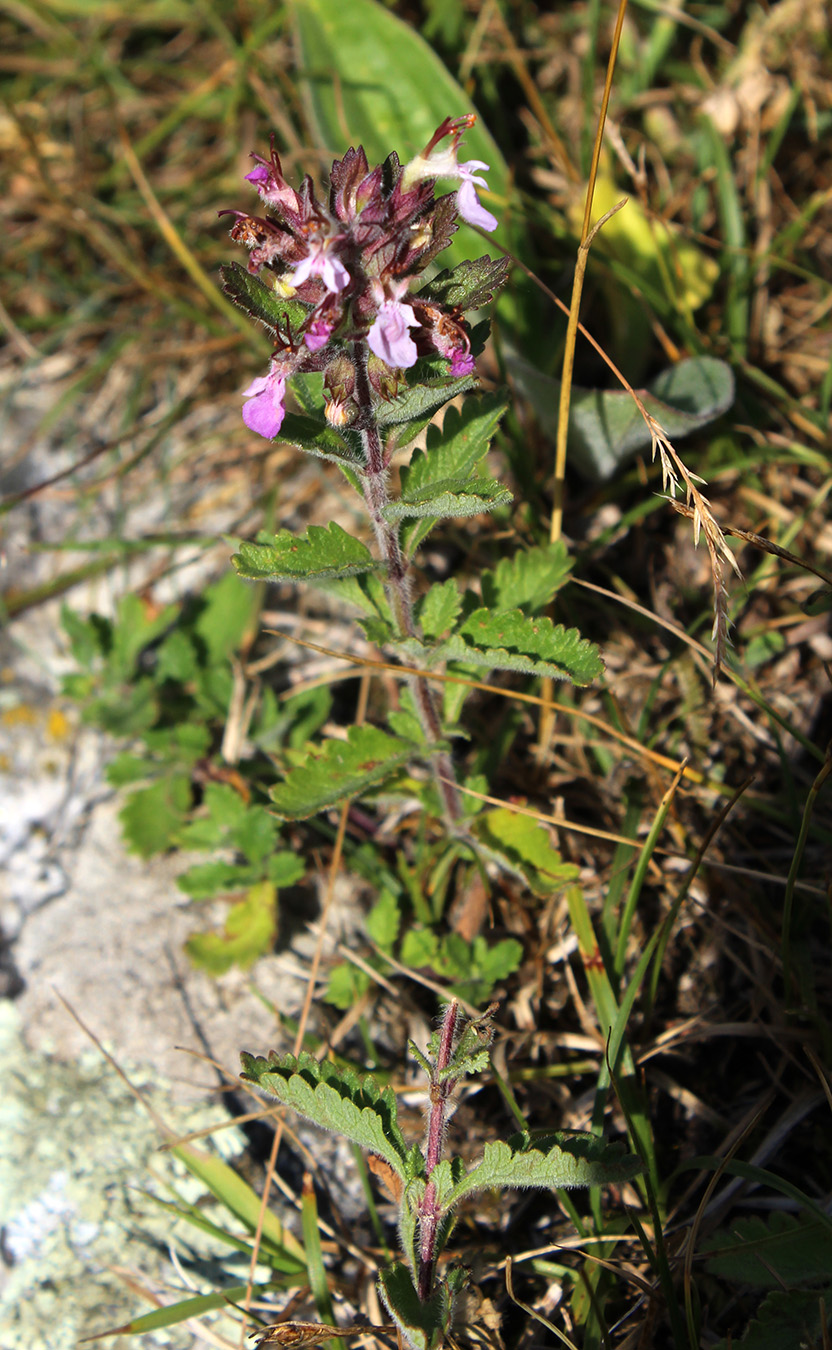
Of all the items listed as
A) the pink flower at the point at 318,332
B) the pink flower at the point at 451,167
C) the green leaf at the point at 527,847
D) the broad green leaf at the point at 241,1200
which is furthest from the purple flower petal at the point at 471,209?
the broad green leaf at the point at 241,1200

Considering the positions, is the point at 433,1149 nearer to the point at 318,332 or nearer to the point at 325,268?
the point at 318,332

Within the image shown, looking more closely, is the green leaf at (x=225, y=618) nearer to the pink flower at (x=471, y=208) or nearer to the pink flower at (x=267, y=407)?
the pink flower at (x=267, y=407)

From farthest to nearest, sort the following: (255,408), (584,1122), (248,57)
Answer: (248,57) → (584,1122) → (255,408)

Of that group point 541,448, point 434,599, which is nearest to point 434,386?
point 434,599

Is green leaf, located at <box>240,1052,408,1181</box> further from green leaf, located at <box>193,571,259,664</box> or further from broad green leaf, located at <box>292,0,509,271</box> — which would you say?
broad green leaf, located at <box>292,0,509,271</box>

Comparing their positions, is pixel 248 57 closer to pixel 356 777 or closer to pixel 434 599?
pixel 434 599

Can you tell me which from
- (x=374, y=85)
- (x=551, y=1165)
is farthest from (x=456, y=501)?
(x=374, y=85)

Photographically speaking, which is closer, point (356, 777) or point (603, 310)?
point (356, 777)
